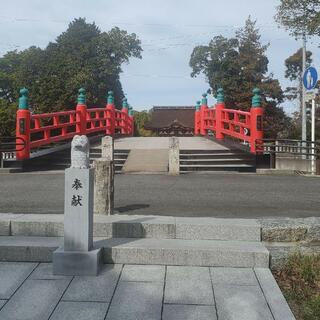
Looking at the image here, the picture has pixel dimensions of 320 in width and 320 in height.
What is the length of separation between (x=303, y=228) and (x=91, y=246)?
237 centimetres

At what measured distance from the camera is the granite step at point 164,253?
427 cm

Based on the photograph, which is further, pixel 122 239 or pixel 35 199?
pixel 35 199

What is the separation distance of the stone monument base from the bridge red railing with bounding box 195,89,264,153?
8.41 metres

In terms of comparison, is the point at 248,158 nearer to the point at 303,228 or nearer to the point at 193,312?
the point at 303,228

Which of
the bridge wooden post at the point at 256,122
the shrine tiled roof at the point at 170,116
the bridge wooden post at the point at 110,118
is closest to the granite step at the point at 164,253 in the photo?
the bridge wooden post at the point at 256,122

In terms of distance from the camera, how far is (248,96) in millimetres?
33281

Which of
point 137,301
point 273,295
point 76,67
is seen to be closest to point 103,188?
point 137,301

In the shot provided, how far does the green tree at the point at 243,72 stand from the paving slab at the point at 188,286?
3031cm

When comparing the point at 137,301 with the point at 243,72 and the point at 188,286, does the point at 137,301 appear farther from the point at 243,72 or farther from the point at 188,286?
the point at 243,72

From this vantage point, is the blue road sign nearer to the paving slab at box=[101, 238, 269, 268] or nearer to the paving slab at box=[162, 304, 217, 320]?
the paving slab at box=[101, 238, 269, 268]

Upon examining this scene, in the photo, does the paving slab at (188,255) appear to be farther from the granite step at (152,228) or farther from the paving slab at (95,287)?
the granite step at (152,228)

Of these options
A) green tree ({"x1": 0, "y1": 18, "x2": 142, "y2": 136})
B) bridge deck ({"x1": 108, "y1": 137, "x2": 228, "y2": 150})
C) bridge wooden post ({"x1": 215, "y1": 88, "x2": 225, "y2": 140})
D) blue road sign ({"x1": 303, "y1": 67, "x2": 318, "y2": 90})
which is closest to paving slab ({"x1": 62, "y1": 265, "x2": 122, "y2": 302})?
bridge deck ({"x1": 108, "y1": 137, "x2": 228, "y2": 150})

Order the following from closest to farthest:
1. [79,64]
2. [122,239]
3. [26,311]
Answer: [26,311] → [122,239] → [79,64]

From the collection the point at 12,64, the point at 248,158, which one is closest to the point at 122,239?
the point at 248,158
